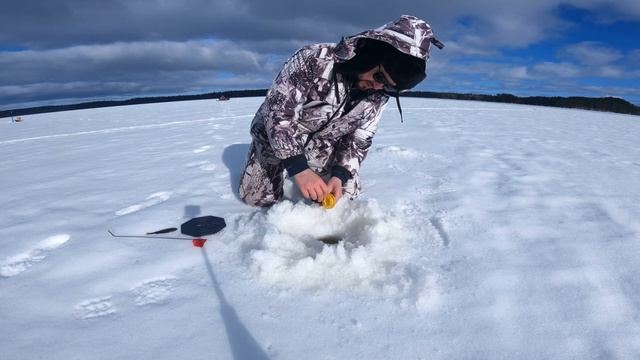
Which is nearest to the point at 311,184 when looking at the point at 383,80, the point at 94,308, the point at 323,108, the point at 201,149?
the point at 323,108

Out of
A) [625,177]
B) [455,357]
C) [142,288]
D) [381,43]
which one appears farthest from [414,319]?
[625,177]

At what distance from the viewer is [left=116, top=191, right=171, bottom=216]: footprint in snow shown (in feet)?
10.5

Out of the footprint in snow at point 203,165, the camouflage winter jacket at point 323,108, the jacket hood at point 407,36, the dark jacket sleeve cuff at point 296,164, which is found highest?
the jacket hood at point 407,36

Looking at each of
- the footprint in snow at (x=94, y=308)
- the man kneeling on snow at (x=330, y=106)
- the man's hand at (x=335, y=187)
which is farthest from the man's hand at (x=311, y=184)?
the footprint in snow at (x=94, y=308)

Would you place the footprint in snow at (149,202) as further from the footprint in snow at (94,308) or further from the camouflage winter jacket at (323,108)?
the footprint in snow at (94,308)

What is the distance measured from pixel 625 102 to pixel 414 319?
44068 millimetres

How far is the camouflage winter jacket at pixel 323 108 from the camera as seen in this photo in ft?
7.48

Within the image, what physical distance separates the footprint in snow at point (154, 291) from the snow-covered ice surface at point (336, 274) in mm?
10

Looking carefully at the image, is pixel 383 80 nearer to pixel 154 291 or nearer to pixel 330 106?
pixel 330 106

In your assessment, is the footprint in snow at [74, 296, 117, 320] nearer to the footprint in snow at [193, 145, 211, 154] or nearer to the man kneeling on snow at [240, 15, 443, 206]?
the man kneeling on snow at [240, 15, 443, 206]

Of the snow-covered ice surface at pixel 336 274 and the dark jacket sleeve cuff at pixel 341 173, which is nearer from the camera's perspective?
the snow-covered ice surface at pixel 336 274

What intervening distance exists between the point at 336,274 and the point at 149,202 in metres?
2.31

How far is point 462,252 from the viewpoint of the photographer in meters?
2.32

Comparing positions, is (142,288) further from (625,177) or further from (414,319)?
(625,177)
